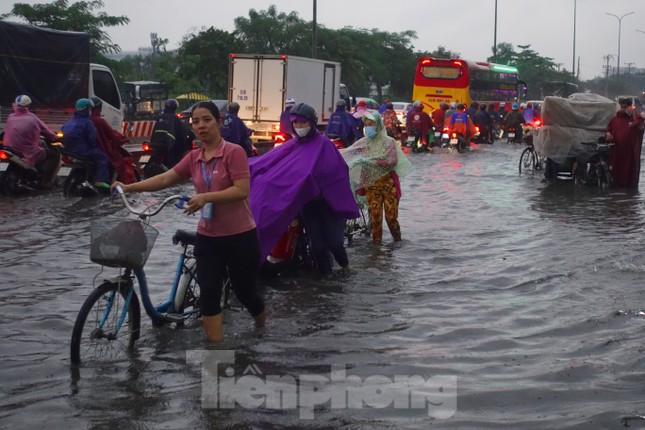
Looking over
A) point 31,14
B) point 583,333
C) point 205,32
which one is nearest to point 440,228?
point 583,333

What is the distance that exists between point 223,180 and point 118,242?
729 millimetres

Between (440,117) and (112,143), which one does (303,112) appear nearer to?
(112,143)

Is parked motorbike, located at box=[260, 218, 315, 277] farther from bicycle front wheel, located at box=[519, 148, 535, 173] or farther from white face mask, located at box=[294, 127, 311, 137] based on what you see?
bicycle front wheel, located at box=[519, 148, 535, 173]

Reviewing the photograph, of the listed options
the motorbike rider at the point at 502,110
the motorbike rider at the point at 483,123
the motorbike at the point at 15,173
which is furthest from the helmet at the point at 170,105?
the motorbike rider at the point at 502,110

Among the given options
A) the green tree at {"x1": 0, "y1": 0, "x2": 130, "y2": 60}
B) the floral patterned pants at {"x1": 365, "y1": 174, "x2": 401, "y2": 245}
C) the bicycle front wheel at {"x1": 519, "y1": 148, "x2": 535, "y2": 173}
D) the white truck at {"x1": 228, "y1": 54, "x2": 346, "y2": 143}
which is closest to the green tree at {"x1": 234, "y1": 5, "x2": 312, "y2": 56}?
the green tree at {"x1": 0, "y1": 0, "x2": 130, "y2": 60}

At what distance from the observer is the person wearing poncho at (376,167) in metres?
10.7

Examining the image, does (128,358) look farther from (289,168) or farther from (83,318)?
(289,168)

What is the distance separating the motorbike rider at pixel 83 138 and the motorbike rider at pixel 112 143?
0.27 metres

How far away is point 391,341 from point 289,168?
2256 millimetres

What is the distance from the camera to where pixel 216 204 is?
5.97m

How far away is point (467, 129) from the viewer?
2988cm

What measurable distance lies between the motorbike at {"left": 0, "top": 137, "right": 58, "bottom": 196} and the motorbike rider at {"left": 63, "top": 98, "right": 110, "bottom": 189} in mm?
900

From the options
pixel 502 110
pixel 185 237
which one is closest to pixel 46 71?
pixel 185 237

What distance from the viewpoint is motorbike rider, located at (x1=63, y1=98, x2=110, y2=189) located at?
14.8 metres
